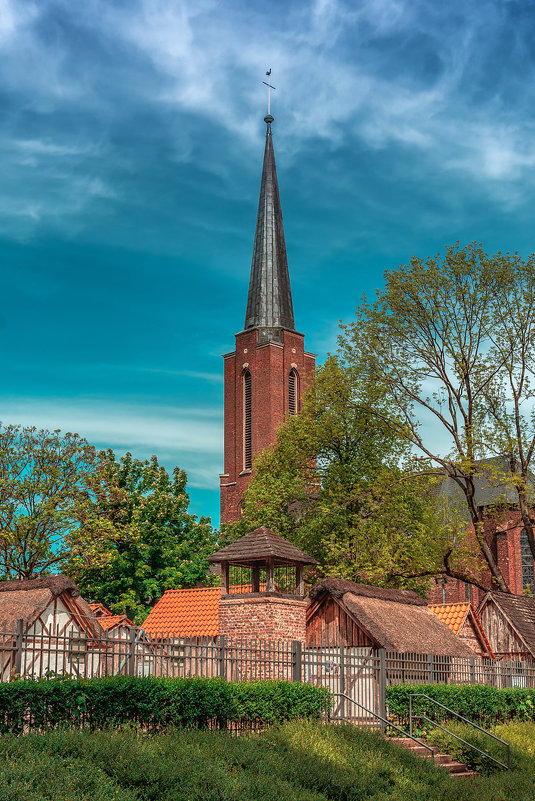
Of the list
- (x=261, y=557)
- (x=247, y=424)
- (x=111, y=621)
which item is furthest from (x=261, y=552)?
(x=247, y=424)

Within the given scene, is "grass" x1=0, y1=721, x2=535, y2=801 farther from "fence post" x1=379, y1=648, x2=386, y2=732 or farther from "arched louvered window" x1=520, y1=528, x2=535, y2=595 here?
"arched louvered window" x1=520, y1=528, x2=535, y2=595

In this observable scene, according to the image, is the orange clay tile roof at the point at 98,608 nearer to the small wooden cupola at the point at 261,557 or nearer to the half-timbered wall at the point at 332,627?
the half-timbered wall at the point at 332,627

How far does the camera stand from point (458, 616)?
31.3 meters

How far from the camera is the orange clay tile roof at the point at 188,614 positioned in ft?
103

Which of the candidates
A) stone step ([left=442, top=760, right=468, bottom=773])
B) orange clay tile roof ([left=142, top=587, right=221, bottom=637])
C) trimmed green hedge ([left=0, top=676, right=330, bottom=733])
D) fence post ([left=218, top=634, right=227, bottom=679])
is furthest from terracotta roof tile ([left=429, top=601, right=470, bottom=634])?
fence post ([left=218, top=634, right=227, bottom=679])

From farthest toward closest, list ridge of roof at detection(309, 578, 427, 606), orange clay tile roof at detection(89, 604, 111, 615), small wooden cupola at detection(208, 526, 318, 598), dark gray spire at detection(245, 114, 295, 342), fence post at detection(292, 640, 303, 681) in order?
dark gray spire at detection(245, 114, 295, 342) → orange clay tile roof at detection(89, 604, 111, 615) → ridge of roof at detection(309, 578, 427, 606) → small wooden cupola at detection(208, 526, 318, 598) → fence post at detection(292, 640, 303, 681)

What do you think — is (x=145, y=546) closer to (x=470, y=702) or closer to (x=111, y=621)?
(x=111, y=621)

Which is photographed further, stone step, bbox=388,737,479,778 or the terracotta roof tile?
the terracotta roof tile

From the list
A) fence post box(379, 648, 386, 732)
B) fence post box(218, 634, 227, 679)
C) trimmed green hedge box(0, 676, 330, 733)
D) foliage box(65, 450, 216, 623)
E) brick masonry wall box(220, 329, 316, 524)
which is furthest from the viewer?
brick masonry wall box(220, 329, 316, 524)

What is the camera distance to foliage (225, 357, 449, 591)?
109ft

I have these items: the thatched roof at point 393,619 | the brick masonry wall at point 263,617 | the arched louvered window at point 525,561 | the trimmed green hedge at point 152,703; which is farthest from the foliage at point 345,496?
the arched louvered window at point 525,561

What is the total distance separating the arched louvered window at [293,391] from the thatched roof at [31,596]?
40363 mm

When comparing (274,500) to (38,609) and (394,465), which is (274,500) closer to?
(394,465)

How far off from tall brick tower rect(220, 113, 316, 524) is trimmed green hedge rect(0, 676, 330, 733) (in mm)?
44685
